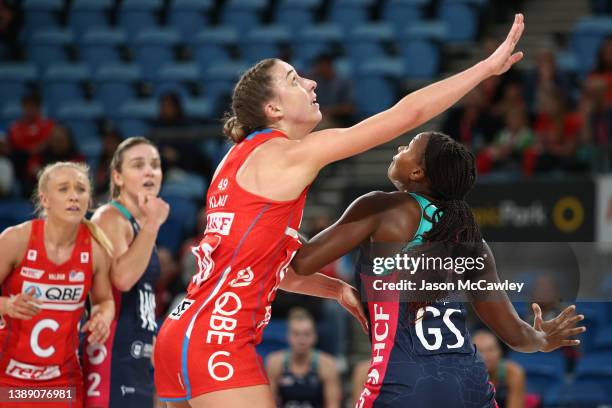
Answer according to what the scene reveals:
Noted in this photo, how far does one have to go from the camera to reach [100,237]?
5.14 metres

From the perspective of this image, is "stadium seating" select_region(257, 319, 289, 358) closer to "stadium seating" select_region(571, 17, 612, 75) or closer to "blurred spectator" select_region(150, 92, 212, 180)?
"blurred spectator" select_region(150, 92, 212, 180)

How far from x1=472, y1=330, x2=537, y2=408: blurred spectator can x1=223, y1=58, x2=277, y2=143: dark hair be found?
374 cm

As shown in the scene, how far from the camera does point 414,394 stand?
3.63m

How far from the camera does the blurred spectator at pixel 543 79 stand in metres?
9.80

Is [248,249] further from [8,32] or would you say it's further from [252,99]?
[8,32]

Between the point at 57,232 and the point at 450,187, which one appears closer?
the point at 450,187

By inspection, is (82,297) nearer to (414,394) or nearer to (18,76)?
(414,394)

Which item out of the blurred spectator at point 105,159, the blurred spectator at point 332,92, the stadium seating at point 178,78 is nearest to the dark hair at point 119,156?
the blurred spectator at point 105,159

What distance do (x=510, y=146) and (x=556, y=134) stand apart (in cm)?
43

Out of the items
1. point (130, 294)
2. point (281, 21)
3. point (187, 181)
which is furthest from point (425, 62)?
point (130, 294)

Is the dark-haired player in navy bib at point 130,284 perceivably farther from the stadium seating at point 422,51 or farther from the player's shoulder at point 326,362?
the stadium seating at point 422,51

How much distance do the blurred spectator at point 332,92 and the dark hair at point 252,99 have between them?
6.65m

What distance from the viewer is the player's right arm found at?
466cm

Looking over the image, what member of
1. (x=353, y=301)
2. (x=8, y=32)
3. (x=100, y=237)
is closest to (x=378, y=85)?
(x=8, y=32)
